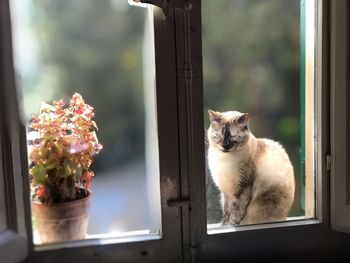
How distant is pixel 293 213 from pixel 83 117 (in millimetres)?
814

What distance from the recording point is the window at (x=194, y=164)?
1.38 m

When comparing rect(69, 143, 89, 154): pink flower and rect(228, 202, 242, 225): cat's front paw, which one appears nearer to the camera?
rect(69, 143, 89, 154): pink flower

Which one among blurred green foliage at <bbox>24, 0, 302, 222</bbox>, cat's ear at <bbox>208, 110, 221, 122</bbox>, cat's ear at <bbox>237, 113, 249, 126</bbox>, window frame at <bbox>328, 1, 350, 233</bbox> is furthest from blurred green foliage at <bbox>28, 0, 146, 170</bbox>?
window frame at <bbox>328, 1, 350, 233</bbox>

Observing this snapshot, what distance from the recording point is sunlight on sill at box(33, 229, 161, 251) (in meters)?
1.40

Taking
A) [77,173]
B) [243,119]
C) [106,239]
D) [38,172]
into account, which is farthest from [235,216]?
[38,172]

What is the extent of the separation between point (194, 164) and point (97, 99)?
1.24ft

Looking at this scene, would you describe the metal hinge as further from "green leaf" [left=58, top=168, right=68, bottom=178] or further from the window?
"green leaf" [left=58, top=168, right=68, bottom=178]

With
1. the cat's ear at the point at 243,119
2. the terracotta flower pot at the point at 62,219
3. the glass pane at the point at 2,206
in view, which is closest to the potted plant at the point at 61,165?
the terracotta flower pot at the point at 62,219

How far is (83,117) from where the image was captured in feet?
4.61

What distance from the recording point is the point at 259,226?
1.52 metres

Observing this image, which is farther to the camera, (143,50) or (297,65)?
(297,65)

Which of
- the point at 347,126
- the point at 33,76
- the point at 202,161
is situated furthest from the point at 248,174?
the point at 33,76

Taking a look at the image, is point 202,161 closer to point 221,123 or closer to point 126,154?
point 221,123

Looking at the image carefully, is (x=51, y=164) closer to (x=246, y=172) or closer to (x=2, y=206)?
(x=2, y=206)
